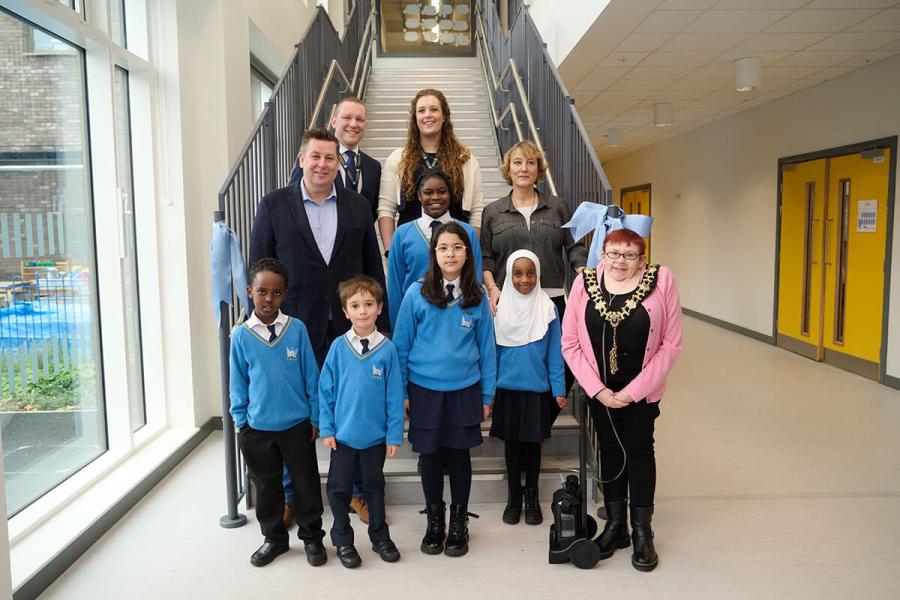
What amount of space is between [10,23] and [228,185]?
1174 millimetres

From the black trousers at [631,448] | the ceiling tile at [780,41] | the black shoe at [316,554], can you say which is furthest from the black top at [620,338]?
Answer: the ceiling tile at [780,41]

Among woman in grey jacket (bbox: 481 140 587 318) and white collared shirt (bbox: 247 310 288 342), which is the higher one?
woman in grey jacket (bbox: 481 140 587 318)

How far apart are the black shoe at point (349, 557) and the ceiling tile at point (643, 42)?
4.75 m

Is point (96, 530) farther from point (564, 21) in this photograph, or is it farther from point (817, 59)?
point (817, 59)

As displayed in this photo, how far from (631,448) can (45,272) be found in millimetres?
2920

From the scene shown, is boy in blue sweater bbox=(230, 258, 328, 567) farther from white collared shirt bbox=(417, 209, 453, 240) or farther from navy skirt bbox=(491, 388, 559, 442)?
navy skirt bbox=(491, 388, 559, 442)

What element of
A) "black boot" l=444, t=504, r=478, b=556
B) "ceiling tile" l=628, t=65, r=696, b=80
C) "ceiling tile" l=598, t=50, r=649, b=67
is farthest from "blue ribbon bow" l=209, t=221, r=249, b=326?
"ceiling tile" l=628, t=65, r=696, b=80

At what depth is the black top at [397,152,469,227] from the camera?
3.66 m

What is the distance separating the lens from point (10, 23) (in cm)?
322

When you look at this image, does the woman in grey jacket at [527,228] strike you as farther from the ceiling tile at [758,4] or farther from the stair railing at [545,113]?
the ceiling tile at [758,4]

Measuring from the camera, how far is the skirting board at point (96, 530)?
111 inches

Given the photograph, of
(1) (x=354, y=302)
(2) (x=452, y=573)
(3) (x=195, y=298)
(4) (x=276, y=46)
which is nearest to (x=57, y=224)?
(3) (x=195, y=298)

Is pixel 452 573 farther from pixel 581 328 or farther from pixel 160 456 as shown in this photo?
pixel 160 456

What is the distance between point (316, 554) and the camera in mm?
3076
